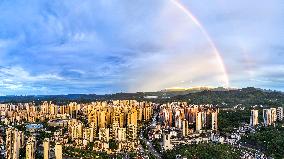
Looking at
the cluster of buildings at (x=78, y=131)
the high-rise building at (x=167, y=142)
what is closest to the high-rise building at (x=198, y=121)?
the cluster of buildings at (x=78, y=131)

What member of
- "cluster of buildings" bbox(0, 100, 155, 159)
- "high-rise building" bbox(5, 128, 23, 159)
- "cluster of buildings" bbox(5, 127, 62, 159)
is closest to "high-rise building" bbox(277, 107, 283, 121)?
"cluster of buildings" bbox(0, 100, 155, 159)

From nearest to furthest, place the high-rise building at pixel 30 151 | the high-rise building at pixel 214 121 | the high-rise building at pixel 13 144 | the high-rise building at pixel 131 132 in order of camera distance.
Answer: the high-rise building at pixel 30 151, the high-rise building at pixel 13 144, the high-rise building at pixel 131 132, the high-rise building at pixel 214 121

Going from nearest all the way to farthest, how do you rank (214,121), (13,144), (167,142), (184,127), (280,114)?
(13,144) < (167,142) < (184,127) < (214,121) < (280,114)

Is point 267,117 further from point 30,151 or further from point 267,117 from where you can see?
point 30,151

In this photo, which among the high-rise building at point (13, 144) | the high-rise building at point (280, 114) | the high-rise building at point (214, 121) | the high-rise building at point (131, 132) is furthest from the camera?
the high-rise building at point (280, 114)

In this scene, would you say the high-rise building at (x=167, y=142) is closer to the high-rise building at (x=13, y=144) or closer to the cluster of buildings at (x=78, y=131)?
the cluster of buildings at (x=78, y=131)

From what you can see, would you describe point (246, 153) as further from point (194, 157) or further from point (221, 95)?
point (221, 95)

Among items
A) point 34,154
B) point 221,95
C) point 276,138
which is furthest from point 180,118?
point 221,95

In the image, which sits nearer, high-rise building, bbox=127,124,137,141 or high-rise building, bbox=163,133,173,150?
high-rise building, bbox=163,133,173,150

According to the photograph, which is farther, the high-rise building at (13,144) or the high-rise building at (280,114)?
the high-rise building at (280,114)

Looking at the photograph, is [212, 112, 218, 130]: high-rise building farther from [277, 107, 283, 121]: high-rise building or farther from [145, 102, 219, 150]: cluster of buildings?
[277, 107, 283, 121]: high-rise building

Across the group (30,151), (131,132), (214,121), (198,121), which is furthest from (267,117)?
(30,151)

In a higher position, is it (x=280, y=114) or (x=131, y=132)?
(x=280, y=114)
